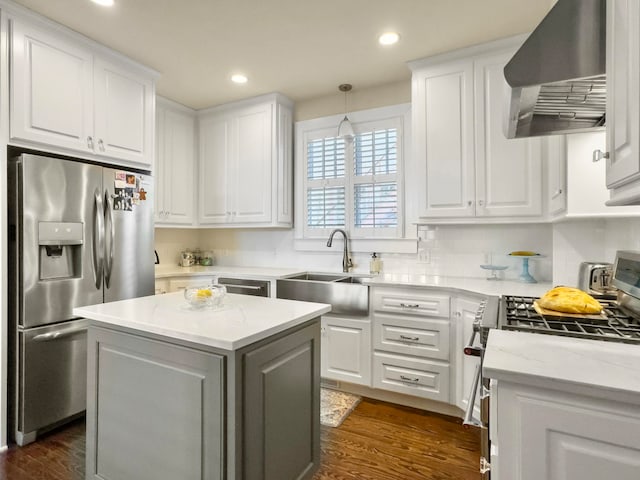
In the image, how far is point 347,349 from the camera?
2.78 metres

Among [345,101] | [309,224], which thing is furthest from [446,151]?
[309,224]

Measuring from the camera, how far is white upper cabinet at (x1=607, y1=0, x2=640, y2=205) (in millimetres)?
900

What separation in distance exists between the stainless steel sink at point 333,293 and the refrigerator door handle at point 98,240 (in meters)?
1.30

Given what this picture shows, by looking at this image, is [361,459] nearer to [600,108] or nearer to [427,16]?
[600,108]

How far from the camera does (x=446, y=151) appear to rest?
8.80 feet

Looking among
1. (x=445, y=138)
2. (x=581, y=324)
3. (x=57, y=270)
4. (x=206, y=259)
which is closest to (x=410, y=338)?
(x=581, y=324)

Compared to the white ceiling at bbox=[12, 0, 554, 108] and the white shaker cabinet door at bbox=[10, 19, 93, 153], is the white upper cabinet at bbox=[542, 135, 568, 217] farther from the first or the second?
the white shaker cabinet door at bbox=[10, 19, 93, 153]

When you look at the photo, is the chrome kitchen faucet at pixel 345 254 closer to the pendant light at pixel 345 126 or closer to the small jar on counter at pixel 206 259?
the pendant light at pixel 345 126

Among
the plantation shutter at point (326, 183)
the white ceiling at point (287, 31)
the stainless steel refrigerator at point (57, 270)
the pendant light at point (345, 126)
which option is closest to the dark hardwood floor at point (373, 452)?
the stainless steel refrigerator at point (57, 270)

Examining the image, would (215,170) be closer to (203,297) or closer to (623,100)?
(203,297)

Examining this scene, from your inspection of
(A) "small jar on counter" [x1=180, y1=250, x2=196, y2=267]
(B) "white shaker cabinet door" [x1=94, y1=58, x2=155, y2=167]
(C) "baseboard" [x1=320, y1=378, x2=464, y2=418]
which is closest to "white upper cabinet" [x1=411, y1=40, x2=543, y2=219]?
(C) "baseboard" [x1=320, y1=378, x2=464, y2=418]

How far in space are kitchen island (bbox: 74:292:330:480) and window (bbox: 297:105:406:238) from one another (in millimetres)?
1708

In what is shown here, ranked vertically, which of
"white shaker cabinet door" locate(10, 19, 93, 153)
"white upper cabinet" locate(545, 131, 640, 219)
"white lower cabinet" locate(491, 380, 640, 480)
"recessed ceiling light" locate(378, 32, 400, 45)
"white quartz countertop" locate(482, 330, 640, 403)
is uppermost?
"recessed ceiling light" locate(378, 32, 400, 45)

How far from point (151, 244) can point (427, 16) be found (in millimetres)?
2506
